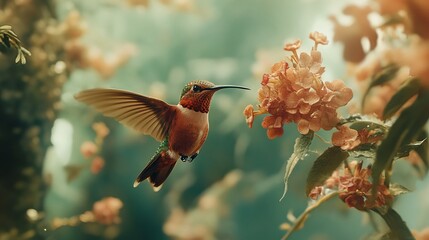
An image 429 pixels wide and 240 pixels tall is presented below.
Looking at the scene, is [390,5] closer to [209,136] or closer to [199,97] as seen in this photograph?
[199,97]

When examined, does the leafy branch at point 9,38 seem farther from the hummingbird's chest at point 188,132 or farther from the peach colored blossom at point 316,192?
the peach colored blossom at point 316,192

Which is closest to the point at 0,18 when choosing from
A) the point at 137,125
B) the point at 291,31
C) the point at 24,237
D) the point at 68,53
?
the point at 68,53

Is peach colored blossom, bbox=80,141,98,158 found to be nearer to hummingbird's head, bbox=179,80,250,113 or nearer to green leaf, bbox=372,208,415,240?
hummingbird's head, bbox=179,80,250,113

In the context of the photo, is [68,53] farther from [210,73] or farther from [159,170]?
[159,170]

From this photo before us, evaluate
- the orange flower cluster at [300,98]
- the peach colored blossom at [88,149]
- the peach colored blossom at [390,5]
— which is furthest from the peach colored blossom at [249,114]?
the peach colored blossom at [88,149]

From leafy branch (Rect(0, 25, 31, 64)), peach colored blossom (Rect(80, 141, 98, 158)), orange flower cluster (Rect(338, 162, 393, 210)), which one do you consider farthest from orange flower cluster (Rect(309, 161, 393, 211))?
peach colored blossom (Rect(80, 141, 98, 158))

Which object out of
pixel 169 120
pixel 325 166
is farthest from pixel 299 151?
pixel 169 120
